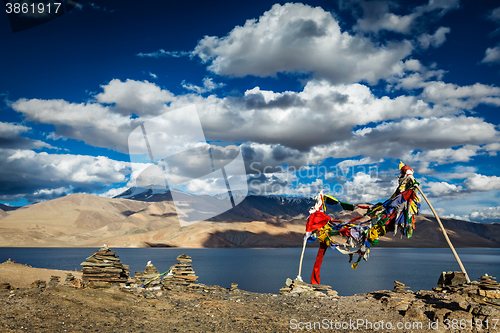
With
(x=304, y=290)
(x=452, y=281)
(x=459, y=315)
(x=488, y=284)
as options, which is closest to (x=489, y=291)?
(x=488, y=284)

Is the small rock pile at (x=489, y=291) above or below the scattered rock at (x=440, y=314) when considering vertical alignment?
above

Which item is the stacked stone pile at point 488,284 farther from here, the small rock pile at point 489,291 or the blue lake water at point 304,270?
the blue lake water at point 304,270

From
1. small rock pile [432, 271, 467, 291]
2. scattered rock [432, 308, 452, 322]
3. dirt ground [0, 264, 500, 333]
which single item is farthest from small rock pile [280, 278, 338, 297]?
scattered rock [432, 308, 452, 322]

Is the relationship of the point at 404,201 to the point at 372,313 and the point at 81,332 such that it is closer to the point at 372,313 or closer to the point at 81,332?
the point at 372,313

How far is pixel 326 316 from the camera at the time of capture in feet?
41.1

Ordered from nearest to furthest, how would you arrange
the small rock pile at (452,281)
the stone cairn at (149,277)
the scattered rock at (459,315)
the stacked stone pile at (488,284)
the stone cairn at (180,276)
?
the scattered rock at (459,315) → the stacked stone pile at (488,284) → the small rock pile at (452,281) → the stone cairn at (149,277) → the stone cairn at (180,276)

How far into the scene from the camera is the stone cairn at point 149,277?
16734mm

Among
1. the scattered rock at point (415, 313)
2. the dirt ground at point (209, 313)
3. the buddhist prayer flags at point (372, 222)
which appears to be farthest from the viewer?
the buddhist prayer flags at point (372, 222)

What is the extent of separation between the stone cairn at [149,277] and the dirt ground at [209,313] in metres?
2.40

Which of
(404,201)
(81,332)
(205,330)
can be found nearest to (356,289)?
(404,201)

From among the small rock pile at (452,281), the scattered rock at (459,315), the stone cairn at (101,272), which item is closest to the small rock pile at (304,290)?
the small rock pile at (452,281)

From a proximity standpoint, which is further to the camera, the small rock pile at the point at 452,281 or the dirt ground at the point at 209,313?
the small rock pile at the point at 452,281

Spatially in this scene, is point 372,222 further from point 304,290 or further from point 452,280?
point 304,290

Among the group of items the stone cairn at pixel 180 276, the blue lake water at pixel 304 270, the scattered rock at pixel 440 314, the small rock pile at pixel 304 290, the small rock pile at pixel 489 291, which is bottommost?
the blue lake water at pixel 304 270
